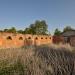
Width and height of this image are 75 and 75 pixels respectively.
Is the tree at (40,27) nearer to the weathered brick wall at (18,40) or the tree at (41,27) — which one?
the tree at (41,27)

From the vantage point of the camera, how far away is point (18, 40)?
21.5 m

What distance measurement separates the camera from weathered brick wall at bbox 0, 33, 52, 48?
1892cm

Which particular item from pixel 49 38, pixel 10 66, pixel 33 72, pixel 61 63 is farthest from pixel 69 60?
pixel 49 38

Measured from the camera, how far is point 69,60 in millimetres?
4484

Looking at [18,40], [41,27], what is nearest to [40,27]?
[41,27]

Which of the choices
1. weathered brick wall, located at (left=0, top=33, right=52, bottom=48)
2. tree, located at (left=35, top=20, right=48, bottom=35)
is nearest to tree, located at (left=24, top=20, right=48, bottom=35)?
tree, located at (left=35, top=20, right=48, bottom=35)

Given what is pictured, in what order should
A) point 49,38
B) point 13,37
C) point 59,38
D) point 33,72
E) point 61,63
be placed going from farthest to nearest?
1. point 59,38
2. point 49,38
3. point 13,37
4. point 61,63
5. point 33,72

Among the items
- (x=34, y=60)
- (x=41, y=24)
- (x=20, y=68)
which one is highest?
(x=41, y=24)

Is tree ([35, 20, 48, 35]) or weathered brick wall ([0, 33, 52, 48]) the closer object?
weathered brick wall ([0, 33, 52, 48])

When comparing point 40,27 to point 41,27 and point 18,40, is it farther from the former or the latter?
point 18,40

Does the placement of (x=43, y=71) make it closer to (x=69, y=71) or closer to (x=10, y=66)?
(x=69, y=71)

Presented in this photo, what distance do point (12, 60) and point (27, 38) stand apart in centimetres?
1790

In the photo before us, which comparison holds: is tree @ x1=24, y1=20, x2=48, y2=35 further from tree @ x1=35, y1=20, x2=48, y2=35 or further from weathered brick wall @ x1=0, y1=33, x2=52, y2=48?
weathered brick wall @ x1=0, y1=33, x2=52, y2=48

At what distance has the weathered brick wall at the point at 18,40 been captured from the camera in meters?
18.9
